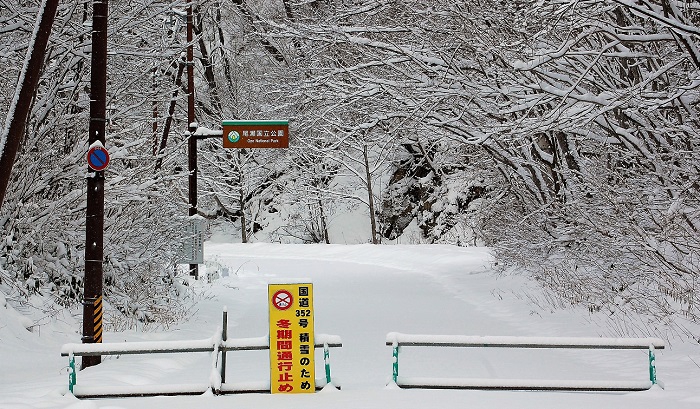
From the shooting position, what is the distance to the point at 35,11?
46.3 ft

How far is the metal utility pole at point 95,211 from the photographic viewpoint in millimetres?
11609

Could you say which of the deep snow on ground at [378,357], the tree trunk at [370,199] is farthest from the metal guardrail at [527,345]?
the tree trunk at [370,199]

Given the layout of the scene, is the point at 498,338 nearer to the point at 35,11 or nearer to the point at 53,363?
the point at 53,363

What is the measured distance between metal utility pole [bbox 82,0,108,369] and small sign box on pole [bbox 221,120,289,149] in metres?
8.74

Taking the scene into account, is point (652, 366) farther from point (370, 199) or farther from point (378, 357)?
point (370, 199)

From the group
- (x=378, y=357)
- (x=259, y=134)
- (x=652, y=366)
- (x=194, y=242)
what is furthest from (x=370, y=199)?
(x=652, y=366)

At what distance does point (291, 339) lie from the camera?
8.96 m

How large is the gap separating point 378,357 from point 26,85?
6174 mm

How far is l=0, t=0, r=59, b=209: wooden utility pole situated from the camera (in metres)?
11.8

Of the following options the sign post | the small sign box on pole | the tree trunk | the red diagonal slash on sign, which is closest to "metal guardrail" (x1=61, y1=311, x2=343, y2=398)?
the red diagonal slash on sign

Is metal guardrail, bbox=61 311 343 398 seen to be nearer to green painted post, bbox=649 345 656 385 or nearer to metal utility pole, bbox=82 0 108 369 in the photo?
metal utility pole, bbox=82 0 108 369

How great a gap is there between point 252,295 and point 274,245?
21.7 m

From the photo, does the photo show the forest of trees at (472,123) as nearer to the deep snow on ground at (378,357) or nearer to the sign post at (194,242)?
the deep snow on ground at (378,357)

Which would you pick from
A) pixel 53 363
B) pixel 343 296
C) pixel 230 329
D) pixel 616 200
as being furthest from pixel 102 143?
pixel 343 296
